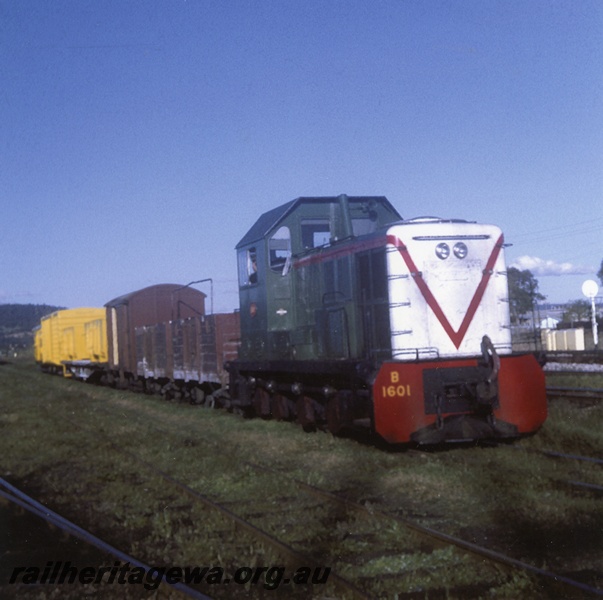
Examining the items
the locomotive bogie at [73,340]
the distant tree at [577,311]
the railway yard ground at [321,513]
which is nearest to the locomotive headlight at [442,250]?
the railway yard ground at [321,513]

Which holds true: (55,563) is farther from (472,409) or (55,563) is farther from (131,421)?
(131,421)

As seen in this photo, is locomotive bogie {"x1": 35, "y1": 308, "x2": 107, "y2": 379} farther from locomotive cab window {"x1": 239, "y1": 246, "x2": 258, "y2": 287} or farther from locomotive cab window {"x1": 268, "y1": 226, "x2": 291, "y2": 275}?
locomotive cab window {"x1": 268, "y1": 226, "x2": 291, "y2": 275}

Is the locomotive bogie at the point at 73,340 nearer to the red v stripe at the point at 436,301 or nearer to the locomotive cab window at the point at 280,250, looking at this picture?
the locomotive cab window at the point at 280,250

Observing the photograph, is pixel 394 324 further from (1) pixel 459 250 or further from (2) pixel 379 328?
(1) pixel 459 250

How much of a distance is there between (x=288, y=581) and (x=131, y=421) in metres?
9.88

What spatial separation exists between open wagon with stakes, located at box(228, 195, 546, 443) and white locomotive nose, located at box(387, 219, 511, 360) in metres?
0.01

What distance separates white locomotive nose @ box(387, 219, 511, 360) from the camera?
8695 millimetres

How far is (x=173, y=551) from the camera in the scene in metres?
5.43

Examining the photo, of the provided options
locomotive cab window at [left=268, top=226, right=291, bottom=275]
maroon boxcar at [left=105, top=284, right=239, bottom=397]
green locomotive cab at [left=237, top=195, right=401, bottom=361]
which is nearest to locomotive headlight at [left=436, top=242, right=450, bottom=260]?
green locomotive cab at [left=237, top=195, right=401, bottom=361]

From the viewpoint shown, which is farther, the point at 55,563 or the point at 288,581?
the point at 55,563

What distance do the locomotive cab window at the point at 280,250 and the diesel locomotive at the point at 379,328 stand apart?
17mm

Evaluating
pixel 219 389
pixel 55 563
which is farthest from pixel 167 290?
pixel 55 563

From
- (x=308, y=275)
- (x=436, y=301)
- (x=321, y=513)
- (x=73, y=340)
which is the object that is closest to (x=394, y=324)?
(x=436, y=301)

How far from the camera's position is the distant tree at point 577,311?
42625mm
